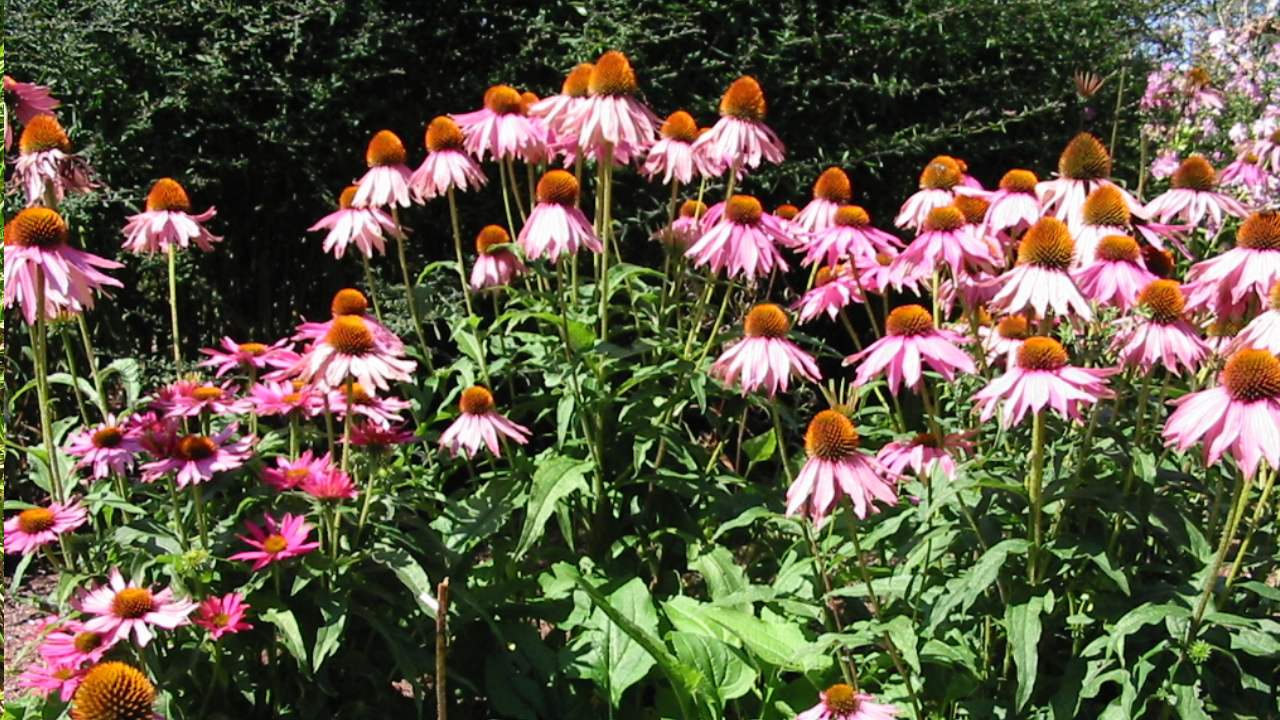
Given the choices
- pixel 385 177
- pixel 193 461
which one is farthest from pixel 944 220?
pixel 193 461

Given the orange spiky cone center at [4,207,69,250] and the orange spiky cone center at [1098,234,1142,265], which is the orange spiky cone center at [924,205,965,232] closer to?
the orange spiky cone center at [1098,234,1142,265]

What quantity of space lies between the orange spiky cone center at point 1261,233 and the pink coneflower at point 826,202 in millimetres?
853

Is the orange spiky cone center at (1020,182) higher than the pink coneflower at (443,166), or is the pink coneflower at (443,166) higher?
the orange spiky cone center at (1020,182)

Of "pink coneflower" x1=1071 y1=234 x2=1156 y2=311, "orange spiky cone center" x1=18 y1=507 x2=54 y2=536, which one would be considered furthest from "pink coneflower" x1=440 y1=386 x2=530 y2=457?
"pink coneflower" x1=1071 y1=234 x2=1156 y2=311

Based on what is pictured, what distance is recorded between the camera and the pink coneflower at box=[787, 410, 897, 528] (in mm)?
2008

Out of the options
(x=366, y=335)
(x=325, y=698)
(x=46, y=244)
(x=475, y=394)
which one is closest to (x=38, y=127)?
(x=46, y=244)

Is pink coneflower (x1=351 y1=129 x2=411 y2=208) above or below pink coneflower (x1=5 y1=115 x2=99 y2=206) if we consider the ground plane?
below

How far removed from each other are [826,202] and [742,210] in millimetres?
325

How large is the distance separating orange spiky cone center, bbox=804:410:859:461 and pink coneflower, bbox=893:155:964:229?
0.63m

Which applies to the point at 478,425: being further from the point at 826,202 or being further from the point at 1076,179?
the point at 1076,179

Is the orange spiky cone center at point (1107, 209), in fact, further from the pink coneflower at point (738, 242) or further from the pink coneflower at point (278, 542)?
the pink coneflower at point (278, 542)

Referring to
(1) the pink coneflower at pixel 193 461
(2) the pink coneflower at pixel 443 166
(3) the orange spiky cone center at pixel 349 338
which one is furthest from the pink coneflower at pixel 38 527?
(2) the pink coneflower at pixel 443 166

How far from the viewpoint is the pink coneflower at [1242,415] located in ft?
5.77

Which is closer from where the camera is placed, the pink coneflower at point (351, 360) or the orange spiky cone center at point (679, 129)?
the pink coneflower at point (351, 360)
